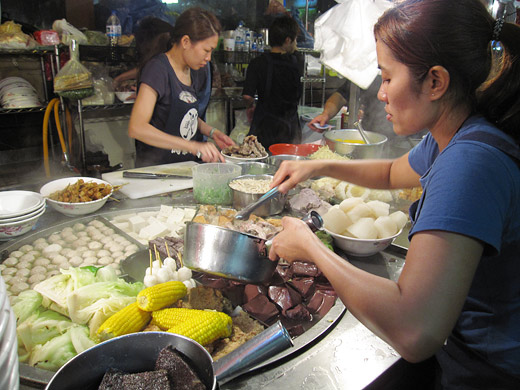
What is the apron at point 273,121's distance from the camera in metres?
5.52

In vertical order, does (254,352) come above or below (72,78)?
below

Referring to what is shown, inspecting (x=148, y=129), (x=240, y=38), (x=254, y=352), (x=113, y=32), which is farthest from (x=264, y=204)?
(x=240, y=38)

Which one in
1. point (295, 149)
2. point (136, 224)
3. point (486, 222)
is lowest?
point (136, 224)

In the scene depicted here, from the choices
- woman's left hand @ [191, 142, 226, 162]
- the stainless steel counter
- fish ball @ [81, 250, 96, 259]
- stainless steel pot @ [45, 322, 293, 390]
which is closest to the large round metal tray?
the stainless steel counter

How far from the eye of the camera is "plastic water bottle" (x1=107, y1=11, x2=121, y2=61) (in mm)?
5645

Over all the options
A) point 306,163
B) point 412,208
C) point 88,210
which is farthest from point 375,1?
point 88,210

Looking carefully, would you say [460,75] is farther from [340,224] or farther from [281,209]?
[281,209]

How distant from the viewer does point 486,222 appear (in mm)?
981

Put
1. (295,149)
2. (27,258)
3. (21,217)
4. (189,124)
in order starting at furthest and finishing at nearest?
(189,124) → (295,149) → (21,217) → (27,258)

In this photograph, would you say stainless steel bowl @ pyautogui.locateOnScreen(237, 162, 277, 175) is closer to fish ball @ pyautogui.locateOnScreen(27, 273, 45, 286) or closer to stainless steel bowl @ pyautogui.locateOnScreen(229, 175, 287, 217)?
stainless steel bowl @ pyautogui.locateOnScreen(229, 175, 287, 217)

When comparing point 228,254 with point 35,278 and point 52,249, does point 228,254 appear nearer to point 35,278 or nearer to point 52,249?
point 35,278

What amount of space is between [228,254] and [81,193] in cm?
140

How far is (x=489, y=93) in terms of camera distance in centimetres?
119

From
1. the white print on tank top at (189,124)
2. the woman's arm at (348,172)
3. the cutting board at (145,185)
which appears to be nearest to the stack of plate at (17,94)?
the white print on tank top at (189,124)
